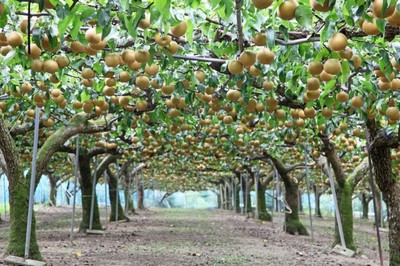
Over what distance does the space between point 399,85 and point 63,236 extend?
11.0 metres

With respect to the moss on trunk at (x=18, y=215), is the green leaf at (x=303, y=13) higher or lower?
higher

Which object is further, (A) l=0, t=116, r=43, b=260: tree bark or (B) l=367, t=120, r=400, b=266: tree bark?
(A) l=0, t=116, r=43, b=260: tree bark

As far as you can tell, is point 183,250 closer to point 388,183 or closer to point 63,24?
point 388,183

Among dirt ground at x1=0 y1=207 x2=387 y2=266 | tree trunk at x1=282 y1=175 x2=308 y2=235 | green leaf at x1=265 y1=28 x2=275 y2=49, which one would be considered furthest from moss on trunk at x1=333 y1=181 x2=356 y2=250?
green leaf at x1=265 y1=28 x2=275 y2=49

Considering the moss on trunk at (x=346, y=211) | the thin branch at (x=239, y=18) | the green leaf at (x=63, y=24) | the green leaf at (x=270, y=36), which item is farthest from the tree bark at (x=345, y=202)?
the green leaf at (x=63, y=24)

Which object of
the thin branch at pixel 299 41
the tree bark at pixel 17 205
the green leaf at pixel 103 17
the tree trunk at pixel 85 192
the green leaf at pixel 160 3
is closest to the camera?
the green leaf at pixel 160 3

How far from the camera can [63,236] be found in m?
13.2

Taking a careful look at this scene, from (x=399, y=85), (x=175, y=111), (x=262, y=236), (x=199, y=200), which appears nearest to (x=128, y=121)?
(x=175, y=111)

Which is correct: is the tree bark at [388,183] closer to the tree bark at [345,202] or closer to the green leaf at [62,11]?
the tree bark at [345,202]

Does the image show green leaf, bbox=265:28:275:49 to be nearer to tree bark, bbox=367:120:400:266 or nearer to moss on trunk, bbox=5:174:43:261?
tree bark, bbox=367:120:400:266

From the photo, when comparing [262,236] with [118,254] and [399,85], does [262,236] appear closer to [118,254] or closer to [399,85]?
[118,254]

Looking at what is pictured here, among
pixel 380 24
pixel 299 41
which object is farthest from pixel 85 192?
pixel 380 24

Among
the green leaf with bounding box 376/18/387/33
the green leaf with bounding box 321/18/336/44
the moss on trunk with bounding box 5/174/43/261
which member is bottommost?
the moss on trunk with bounding box 5/174/43/261

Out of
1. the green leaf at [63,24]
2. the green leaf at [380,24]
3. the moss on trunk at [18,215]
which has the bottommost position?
the moss on trunk at [18,215]
